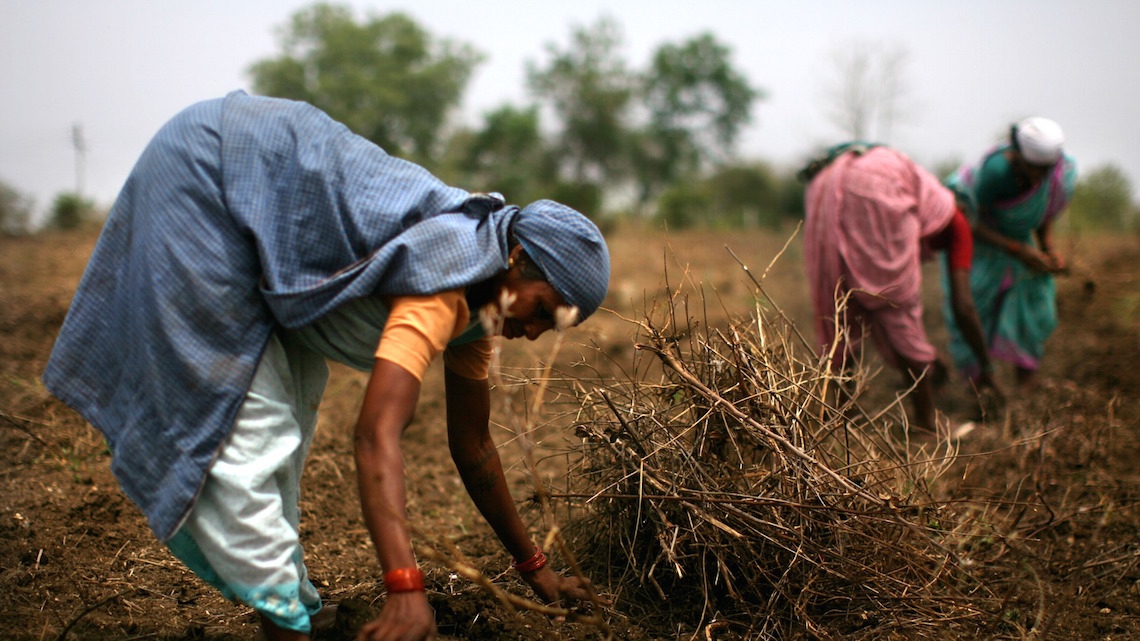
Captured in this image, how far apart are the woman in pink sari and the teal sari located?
0.62m

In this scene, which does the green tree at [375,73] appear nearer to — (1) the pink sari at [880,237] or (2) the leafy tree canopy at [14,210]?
(2) the leafy tree canopy at [14,210]

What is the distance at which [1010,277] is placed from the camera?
17.9 ft

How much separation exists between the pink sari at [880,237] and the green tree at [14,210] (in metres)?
11.6

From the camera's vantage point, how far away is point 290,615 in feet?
6.07

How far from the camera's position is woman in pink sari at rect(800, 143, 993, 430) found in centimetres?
435

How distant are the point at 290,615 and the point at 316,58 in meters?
32.5

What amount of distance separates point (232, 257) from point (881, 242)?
11.2ft

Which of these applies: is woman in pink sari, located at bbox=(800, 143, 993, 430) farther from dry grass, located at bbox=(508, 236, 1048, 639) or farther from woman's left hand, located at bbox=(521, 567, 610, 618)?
woman's left hand, located at bbox=(521, 567, 610, 618)

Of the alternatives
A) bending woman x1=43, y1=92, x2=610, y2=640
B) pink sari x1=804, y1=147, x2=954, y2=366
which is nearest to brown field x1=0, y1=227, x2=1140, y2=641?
bending woman x1=43, y1=92, x2=610, y2=640

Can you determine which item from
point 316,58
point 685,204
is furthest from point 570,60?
point 685,204

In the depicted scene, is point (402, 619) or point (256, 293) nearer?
point (402, 619)

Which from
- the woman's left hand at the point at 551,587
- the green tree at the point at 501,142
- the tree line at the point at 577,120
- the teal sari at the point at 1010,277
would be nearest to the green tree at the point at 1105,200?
the tree line at the point at 577,120

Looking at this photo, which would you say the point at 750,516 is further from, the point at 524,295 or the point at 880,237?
the point at 880,237

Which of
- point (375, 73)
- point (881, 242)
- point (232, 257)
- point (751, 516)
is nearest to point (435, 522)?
point (751, 516)
